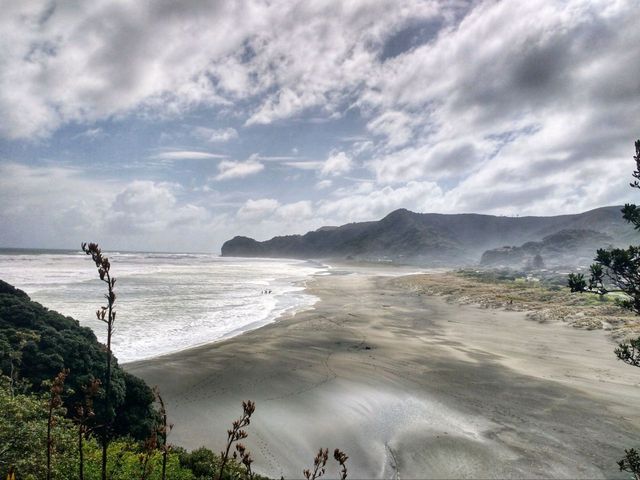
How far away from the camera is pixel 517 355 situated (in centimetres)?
1777

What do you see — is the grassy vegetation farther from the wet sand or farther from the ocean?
the ocean

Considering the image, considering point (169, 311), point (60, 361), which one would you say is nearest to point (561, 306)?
point (169, 311)

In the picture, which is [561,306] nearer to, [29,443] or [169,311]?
[169,311]

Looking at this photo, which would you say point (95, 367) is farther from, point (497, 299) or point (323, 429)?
point (497, 299)

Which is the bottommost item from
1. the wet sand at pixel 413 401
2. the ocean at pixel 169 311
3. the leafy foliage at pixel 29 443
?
the wet sand at pixel 413 401

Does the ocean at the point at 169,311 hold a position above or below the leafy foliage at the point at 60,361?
below

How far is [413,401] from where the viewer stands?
12.0 meters

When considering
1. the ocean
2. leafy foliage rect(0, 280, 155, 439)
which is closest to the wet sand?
leafy foliage rect(0, 280, 155, 439)

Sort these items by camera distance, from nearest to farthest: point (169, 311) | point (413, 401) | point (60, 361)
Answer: point (60, 361) < point (413, 401) < point (169, 311)

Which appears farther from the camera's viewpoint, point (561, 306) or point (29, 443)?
point (561, 306)

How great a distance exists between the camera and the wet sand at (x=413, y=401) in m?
8.90

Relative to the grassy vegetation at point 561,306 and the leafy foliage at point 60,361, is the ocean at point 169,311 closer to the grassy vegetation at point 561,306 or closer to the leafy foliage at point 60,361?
the leafy foliage at point 60,361

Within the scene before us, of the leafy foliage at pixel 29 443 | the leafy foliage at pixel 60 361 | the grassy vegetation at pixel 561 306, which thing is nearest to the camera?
the leafy foliage at pixel 29 443

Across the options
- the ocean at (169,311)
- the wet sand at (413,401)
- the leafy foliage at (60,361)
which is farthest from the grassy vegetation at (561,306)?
the leafy foliage at (60,361)
